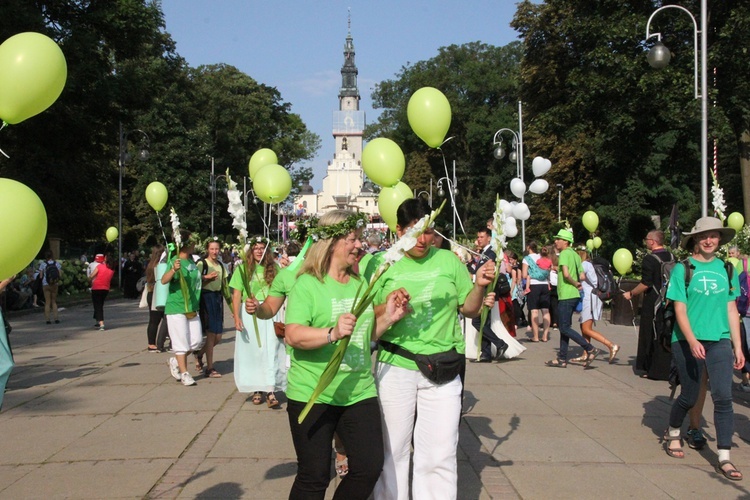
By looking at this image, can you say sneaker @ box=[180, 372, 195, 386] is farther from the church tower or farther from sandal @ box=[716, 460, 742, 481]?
the church tower

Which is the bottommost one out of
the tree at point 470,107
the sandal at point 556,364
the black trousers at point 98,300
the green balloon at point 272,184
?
the sandal at point 556,364

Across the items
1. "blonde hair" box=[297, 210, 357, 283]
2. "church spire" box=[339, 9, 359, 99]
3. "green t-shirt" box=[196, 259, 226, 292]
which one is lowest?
"green t-shirt" box=[196, 259, 226, 292]

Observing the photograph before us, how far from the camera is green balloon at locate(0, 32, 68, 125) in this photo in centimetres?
434

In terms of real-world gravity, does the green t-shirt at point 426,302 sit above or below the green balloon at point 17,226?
below

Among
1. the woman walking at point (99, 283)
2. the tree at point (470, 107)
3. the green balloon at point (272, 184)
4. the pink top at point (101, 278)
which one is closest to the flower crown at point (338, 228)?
the green balloon at point (272, 184)

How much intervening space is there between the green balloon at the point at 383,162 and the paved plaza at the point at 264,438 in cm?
228

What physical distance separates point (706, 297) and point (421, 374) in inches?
109

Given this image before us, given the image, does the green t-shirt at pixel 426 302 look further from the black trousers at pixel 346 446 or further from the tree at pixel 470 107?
the tree at pixel 470 107

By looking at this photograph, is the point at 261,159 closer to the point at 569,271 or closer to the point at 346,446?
the point at 569,271

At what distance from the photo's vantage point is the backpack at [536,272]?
1502 centimetres

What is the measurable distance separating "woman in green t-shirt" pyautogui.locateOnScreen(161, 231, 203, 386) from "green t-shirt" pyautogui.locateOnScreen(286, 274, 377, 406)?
5.52 metres

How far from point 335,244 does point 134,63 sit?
44.3 metres

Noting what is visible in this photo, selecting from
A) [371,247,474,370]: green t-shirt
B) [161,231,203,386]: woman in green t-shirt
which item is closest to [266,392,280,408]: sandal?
[161,231,203,386]: woman in green t-shirt

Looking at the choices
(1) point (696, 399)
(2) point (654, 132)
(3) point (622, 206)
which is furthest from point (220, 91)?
(1) point (696, 399)
